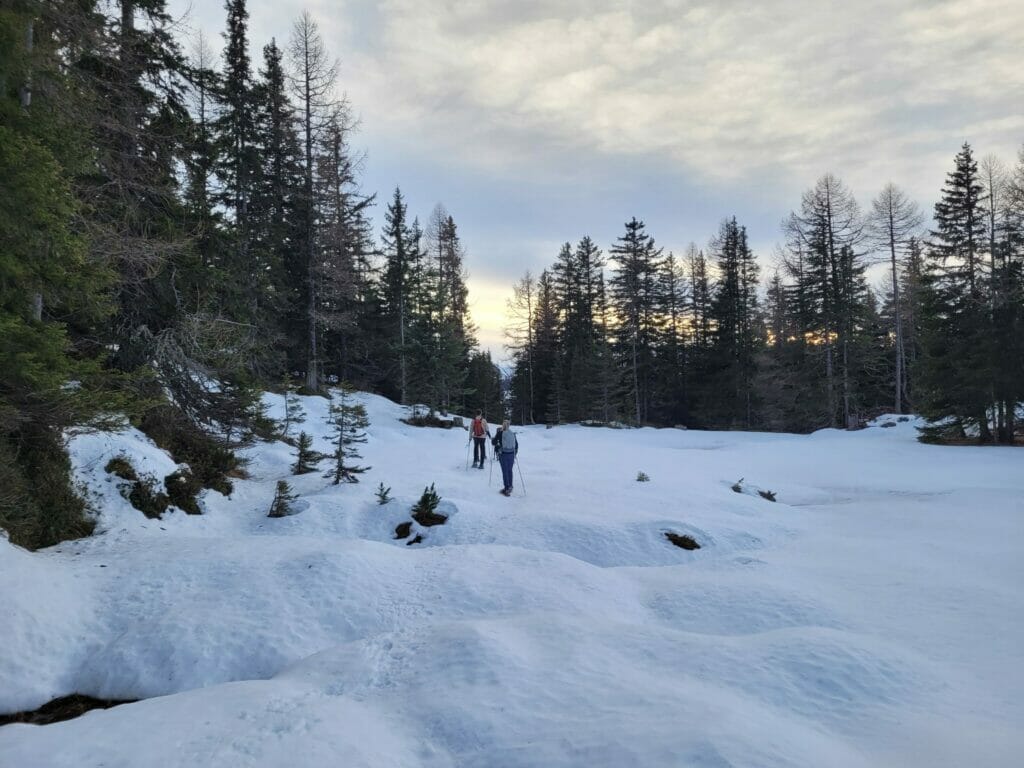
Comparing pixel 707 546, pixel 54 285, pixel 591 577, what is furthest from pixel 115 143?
pixel 707 546

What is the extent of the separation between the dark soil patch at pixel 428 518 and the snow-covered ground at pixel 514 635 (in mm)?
279

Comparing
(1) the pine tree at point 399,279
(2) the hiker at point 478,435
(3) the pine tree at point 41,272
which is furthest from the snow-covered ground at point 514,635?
(1) the pine tree at point 399,279

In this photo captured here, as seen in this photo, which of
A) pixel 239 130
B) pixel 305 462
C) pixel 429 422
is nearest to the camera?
pixel 305 462

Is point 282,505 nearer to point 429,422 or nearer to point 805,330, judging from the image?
point 429,422

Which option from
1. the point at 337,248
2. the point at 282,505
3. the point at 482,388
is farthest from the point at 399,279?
the point at 282,505

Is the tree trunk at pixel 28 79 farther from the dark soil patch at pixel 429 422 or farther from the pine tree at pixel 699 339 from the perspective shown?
the pine tree at pixel 699 339

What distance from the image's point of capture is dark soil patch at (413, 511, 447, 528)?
10141 millimetres

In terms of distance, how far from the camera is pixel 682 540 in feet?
31.7

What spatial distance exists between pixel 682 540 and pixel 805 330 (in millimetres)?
30414

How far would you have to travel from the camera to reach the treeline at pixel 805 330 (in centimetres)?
2228

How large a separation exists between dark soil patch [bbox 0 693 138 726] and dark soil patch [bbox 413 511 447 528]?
565 cm

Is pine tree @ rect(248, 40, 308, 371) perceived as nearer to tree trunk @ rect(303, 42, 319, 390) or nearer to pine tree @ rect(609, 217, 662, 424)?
tree trunk @ rect(303, 42, 319, 390)

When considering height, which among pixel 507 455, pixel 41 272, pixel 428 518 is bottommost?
pixel 428 518

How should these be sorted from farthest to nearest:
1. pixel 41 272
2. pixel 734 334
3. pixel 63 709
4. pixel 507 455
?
pixel 734 334
pixel 507 455
pixel 41 272
pixel 63 709
